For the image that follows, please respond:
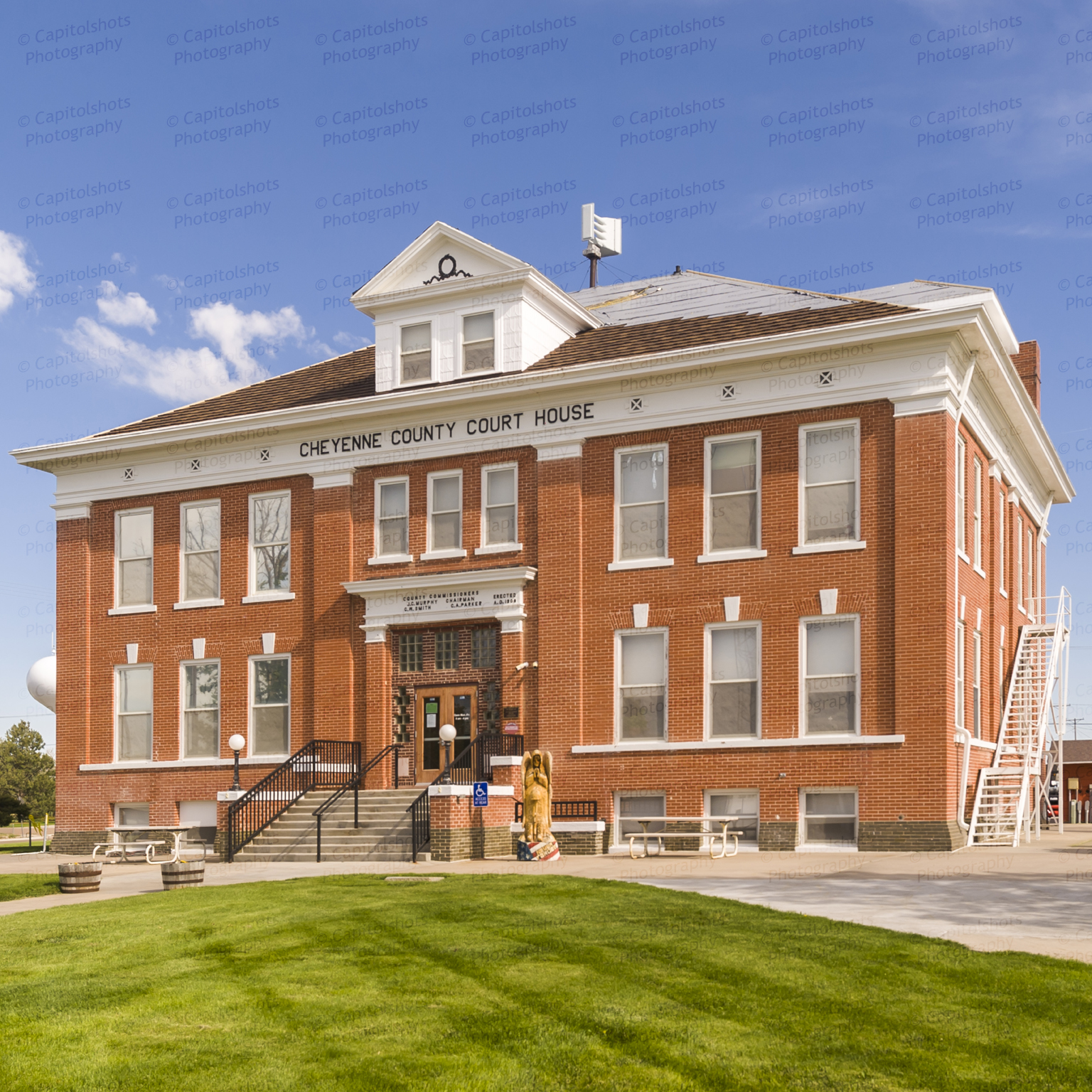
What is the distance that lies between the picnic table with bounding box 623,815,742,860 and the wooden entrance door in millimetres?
4319

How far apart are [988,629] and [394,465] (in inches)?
532

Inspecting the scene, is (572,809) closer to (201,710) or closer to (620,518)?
(620,518)

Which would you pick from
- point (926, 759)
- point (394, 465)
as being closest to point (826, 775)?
point (926, 759)

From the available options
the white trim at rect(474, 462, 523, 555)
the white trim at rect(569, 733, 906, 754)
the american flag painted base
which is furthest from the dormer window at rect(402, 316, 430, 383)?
the american flag painted base

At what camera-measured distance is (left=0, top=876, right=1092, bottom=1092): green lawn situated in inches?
319

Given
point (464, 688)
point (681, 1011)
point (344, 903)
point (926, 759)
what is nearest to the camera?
point (681, 1011)

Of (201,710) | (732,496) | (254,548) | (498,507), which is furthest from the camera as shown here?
(201,710)

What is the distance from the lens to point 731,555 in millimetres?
26797

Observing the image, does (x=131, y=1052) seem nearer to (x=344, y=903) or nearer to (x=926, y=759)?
(x=344, y=903)

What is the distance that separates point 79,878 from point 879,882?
11.6m

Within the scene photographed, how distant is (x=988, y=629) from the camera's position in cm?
2969

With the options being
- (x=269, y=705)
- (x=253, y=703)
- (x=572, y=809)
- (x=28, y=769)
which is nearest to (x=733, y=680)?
(x=572, y=809)

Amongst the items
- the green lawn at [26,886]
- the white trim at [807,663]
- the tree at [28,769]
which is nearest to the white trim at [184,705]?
the green lawn at [26,886]

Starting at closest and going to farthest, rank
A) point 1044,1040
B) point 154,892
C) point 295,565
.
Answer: point 1044,1040 → point 154,892 → point 295,565
